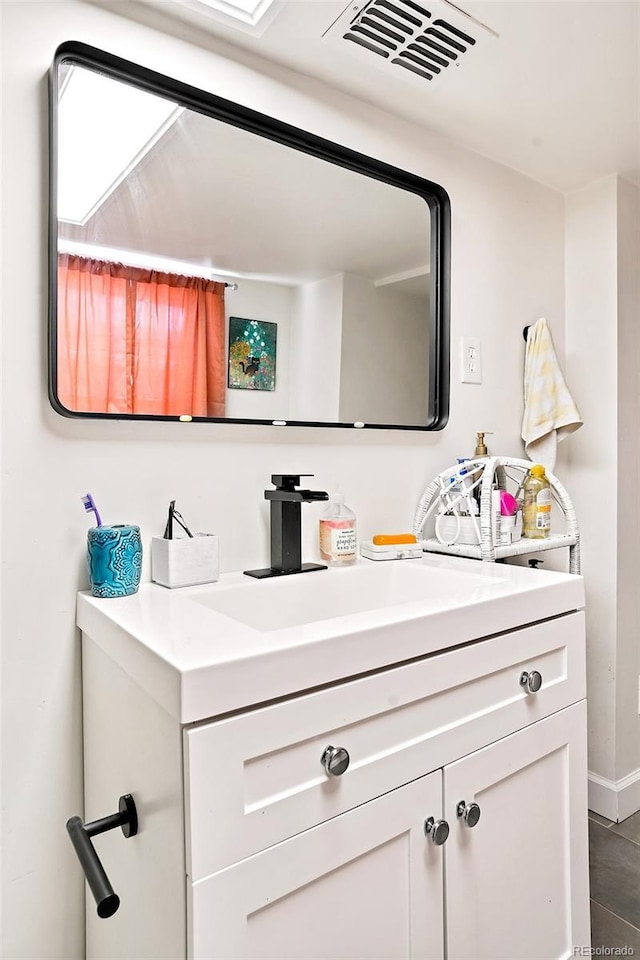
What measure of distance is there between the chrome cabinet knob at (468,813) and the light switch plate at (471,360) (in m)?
1.10

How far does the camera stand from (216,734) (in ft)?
2.33

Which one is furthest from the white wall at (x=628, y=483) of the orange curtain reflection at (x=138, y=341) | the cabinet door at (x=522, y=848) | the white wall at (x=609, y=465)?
the orange curtain reflection at (x=138, y=341)

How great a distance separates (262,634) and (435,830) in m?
0.44

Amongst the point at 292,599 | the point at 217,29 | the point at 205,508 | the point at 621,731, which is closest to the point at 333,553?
the point at 292,599

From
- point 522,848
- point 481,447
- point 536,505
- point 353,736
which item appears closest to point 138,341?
point 353,736

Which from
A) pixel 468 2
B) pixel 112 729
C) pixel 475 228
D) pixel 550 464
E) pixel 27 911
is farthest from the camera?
pixel 550 464

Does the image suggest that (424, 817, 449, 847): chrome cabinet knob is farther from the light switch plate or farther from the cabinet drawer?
the light switch plate

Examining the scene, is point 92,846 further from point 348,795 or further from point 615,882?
point 615,882

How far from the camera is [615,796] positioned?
6.13 feet

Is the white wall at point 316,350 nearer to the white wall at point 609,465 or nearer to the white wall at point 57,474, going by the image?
the white wall at point 57,474

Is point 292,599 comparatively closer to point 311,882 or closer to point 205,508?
point 205,508

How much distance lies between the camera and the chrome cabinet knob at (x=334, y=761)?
810 millimetres

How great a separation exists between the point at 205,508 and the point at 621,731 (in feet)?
5.03

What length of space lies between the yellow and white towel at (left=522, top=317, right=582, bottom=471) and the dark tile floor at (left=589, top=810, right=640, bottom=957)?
3.61 ft
